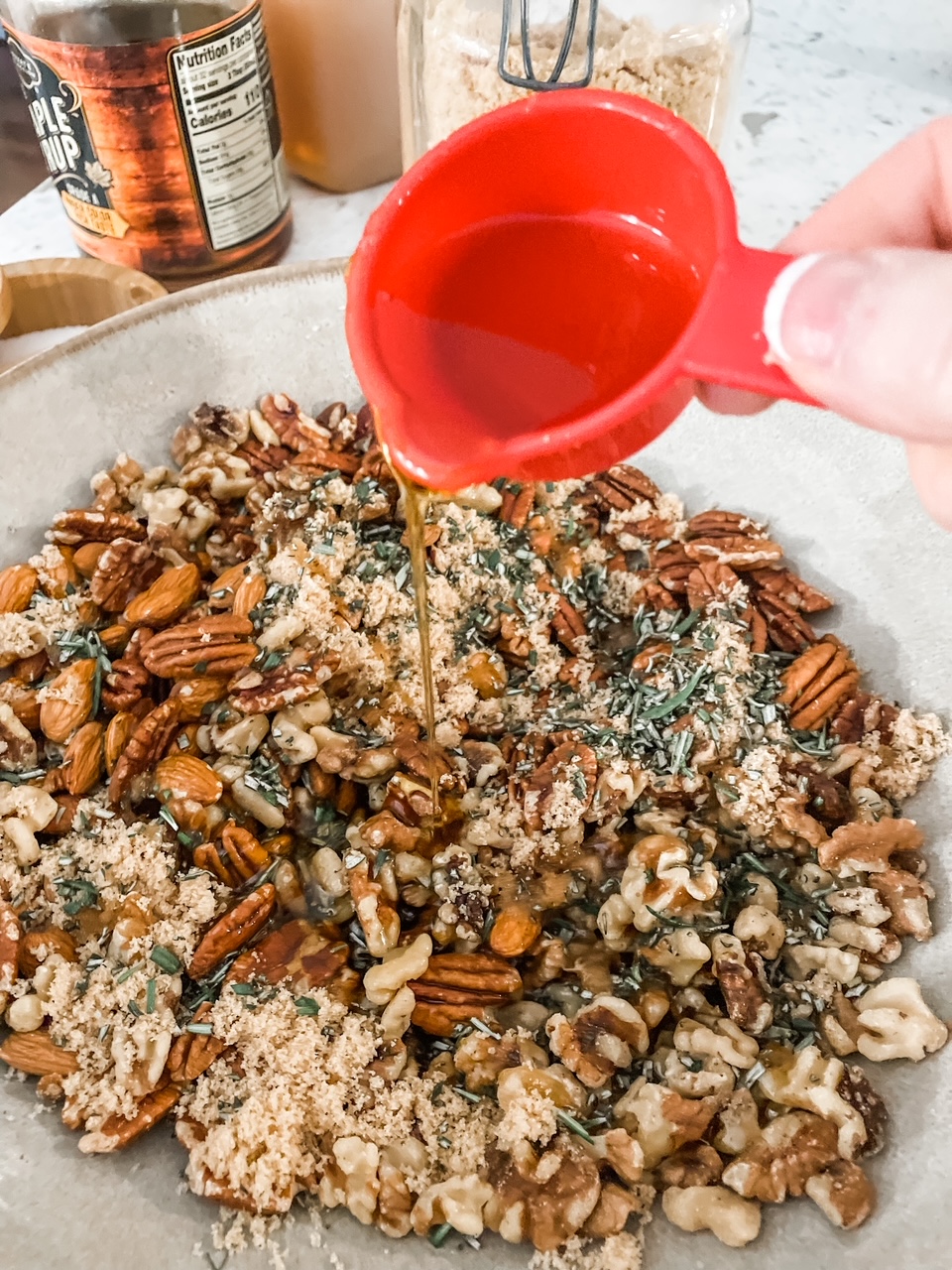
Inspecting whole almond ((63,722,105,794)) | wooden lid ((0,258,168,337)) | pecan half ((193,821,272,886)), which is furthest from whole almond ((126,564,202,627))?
wooden lid ((0,258,168,337))

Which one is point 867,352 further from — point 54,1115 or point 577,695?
point 54,1115

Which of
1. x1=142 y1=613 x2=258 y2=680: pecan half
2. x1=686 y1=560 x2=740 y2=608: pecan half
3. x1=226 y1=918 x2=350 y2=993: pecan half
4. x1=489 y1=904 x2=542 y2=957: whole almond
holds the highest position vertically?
→ x1=142 y1=613 x2=258 y2=680: pecan half

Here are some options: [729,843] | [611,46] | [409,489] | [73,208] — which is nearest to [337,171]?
[73,208]

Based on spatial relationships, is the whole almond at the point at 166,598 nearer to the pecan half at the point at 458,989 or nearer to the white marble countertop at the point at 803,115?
the pecan half at the point at 458,989

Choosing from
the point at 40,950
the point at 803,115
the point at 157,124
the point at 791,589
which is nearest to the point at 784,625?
the point at 791,589

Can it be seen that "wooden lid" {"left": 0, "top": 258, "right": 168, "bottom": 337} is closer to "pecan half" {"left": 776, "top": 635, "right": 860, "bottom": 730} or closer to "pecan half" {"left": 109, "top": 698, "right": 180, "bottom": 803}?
"pecan half" {"left": 109, "top": 698, "right": 180, "bottom": 803}

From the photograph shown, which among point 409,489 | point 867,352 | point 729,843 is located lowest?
point 729,843
